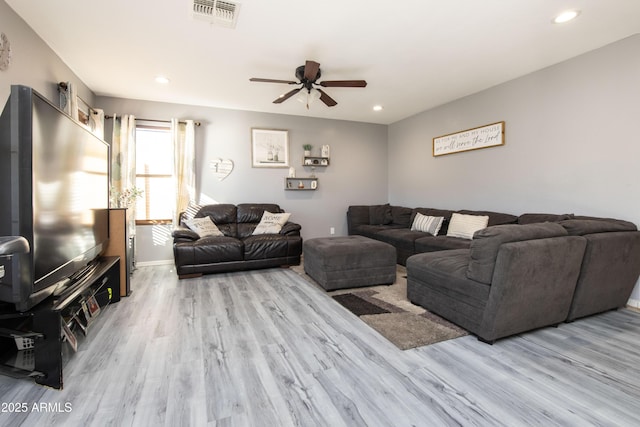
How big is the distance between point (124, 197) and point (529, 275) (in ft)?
14.7

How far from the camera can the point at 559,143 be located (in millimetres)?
3197

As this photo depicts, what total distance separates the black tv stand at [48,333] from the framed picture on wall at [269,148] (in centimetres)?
307

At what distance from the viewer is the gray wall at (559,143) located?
8.88 feet

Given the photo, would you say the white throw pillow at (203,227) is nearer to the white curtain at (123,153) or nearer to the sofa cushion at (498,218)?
the white curtain at (123,153)

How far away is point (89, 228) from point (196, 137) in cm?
273

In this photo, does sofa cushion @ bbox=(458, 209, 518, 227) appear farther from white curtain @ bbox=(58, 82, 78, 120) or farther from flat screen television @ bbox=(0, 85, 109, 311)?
white curtain @ bbox=(58, 82, 78, 120)

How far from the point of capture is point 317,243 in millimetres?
3527

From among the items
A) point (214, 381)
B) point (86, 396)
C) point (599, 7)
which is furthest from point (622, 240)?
point (86, 396)

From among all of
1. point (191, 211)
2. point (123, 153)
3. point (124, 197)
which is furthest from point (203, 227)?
point (123, 153)

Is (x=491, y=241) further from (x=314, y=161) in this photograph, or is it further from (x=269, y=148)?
(x=269, y=148)

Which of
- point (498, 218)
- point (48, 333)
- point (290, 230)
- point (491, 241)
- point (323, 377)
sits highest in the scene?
point (498, 218)

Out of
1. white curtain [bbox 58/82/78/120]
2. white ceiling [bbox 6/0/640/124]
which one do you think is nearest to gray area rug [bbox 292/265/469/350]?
white ceiling [bbox 6/0/640/124]

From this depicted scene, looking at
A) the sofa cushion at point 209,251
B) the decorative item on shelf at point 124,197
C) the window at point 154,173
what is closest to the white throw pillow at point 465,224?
the sofa cushion at point 209,251

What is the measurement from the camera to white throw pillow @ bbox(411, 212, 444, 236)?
13.9ft
